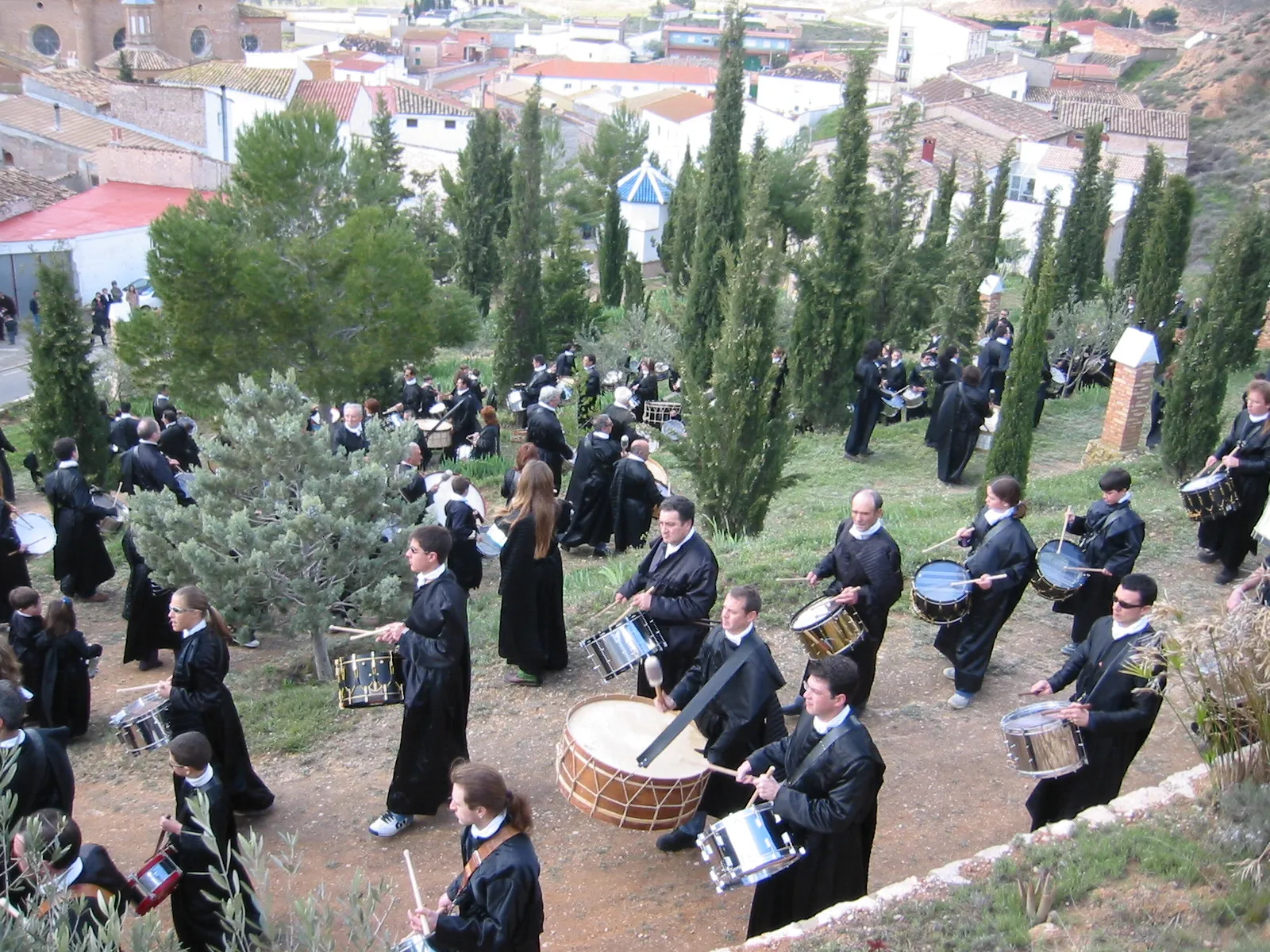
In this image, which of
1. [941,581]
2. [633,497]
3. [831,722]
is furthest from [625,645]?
[633,497]

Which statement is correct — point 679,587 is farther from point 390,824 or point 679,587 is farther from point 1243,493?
point 1243,493

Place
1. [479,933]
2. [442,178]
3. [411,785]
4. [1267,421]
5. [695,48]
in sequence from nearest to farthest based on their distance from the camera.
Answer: [479,933] → [411,785] → [1267,421] → [442,178] → [695,48]

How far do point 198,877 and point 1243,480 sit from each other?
810cm

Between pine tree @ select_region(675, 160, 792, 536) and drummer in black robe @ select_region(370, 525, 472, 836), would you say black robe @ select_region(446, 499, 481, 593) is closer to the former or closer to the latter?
pine tree @ select_region(675, 160, 792, 536)

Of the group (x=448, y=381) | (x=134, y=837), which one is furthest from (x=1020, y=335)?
(x=448, y=381)

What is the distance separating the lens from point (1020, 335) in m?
12.0

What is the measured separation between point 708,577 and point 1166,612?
7.89ft

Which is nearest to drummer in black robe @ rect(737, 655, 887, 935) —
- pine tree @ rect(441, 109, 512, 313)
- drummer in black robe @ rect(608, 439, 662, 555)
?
drummer in black robe @ rect(608, 439, 662, 555)

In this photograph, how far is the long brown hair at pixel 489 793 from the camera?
12.8ft

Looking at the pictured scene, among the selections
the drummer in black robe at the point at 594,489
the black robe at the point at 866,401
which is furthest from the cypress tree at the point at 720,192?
the drummer in black robe at the point at 594,489

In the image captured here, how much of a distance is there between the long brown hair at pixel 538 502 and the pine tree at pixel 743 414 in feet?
10.3

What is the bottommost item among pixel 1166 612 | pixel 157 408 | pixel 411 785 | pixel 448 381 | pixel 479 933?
pixel 448 381

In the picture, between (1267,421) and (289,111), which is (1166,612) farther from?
(289,111)

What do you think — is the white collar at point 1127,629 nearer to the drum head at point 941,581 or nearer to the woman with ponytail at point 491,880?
the drum head at point 941,581
